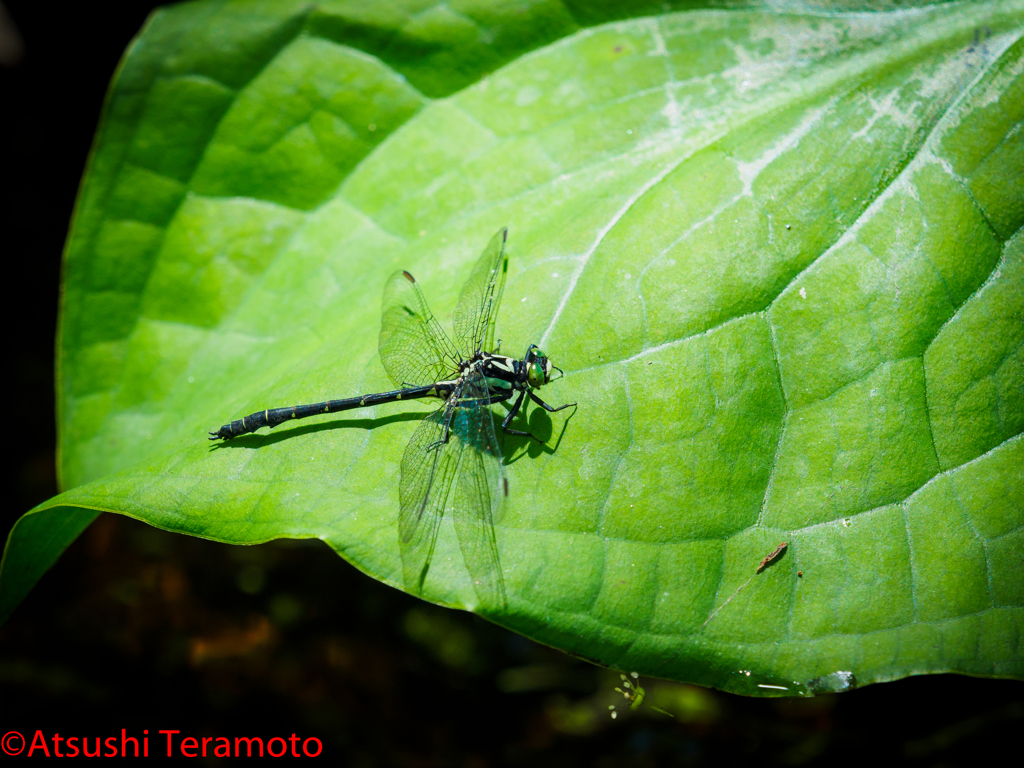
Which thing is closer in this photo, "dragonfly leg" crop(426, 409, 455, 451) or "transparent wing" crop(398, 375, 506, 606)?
"transparent wing" crop(398, 375, 506, 606)

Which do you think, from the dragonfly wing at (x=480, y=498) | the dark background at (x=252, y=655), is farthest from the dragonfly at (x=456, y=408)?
the dark background at (x=252, y=655)

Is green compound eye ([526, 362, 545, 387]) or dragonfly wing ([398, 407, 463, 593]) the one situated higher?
green compound eye ([526, 362, 545, 387])

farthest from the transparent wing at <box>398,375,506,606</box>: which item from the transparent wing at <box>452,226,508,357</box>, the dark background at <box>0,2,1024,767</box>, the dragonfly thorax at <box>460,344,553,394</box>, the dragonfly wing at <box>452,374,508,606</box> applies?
the dark background at <box>0,2,1024,767</box>

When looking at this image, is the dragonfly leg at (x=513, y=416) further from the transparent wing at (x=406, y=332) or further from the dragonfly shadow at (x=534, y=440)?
the transparent wing at (x=406, y=332)

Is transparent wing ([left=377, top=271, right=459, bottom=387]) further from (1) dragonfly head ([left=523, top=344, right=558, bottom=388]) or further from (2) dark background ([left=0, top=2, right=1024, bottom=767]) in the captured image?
(2) dark background ([left=0, top=2, right=1024, bottom=767])

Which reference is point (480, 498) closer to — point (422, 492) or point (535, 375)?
point (422, 492)

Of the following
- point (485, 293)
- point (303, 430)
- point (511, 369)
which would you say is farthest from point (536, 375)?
point (303, 430)

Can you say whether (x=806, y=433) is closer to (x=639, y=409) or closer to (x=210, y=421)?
(x=639, y=409)
